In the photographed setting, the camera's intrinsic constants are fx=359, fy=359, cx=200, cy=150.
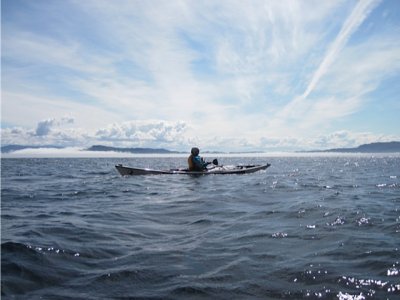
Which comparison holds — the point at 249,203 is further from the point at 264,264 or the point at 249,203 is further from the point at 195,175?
the point at 195,175

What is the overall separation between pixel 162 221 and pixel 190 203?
3351mm

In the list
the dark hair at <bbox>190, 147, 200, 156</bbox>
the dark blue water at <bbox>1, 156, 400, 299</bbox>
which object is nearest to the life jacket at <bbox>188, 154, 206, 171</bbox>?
the dark hair at <bbox>190, 147, 200, 156</bbox>

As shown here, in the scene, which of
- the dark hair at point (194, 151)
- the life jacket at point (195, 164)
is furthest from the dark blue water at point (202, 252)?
the life jacket at point (195, 164)

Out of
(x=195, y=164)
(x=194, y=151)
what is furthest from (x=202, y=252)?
(x=195, y=164)

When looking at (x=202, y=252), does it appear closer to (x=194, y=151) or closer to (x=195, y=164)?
(x=194, y=151)

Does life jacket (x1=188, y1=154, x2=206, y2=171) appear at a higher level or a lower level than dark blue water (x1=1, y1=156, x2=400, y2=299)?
higher

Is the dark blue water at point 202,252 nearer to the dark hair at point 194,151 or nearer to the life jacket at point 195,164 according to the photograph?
the dark hair at point 194,151

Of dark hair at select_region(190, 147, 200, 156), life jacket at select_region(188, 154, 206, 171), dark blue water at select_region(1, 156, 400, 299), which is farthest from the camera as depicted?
life jacket at select_region(188, 154, 206, 171)

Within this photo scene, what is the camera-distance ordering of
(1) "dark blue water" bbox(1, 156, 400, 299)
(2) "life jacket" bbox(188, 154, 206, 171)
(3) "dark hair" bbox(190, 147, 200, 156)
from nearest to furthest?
(1) "dark blue water" bbox(1, 156, 400, 299) < (3) "dark hair" bbox(190, 147, 200, 156) < (2) "life jacket" bbox(188, 154, 206, 171)

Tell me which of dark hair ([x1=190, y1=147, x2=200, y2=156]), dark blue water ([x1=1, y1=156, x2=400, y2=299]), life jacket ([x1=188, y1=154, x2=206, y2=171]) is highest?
dark hair ([x1=190, y1=147, x2=200, y2=156])

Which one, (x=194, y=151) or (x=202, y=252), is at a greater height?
(x=194, y=151)

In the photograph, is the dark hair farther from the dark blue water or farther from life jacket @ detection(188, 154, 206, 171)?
the dark blue water

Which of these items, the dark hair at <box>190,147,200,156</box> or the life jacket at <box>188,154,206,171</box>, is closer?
the dark hair at <box>190,147,200,156</box>

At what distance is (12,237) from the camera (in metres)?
7.60
